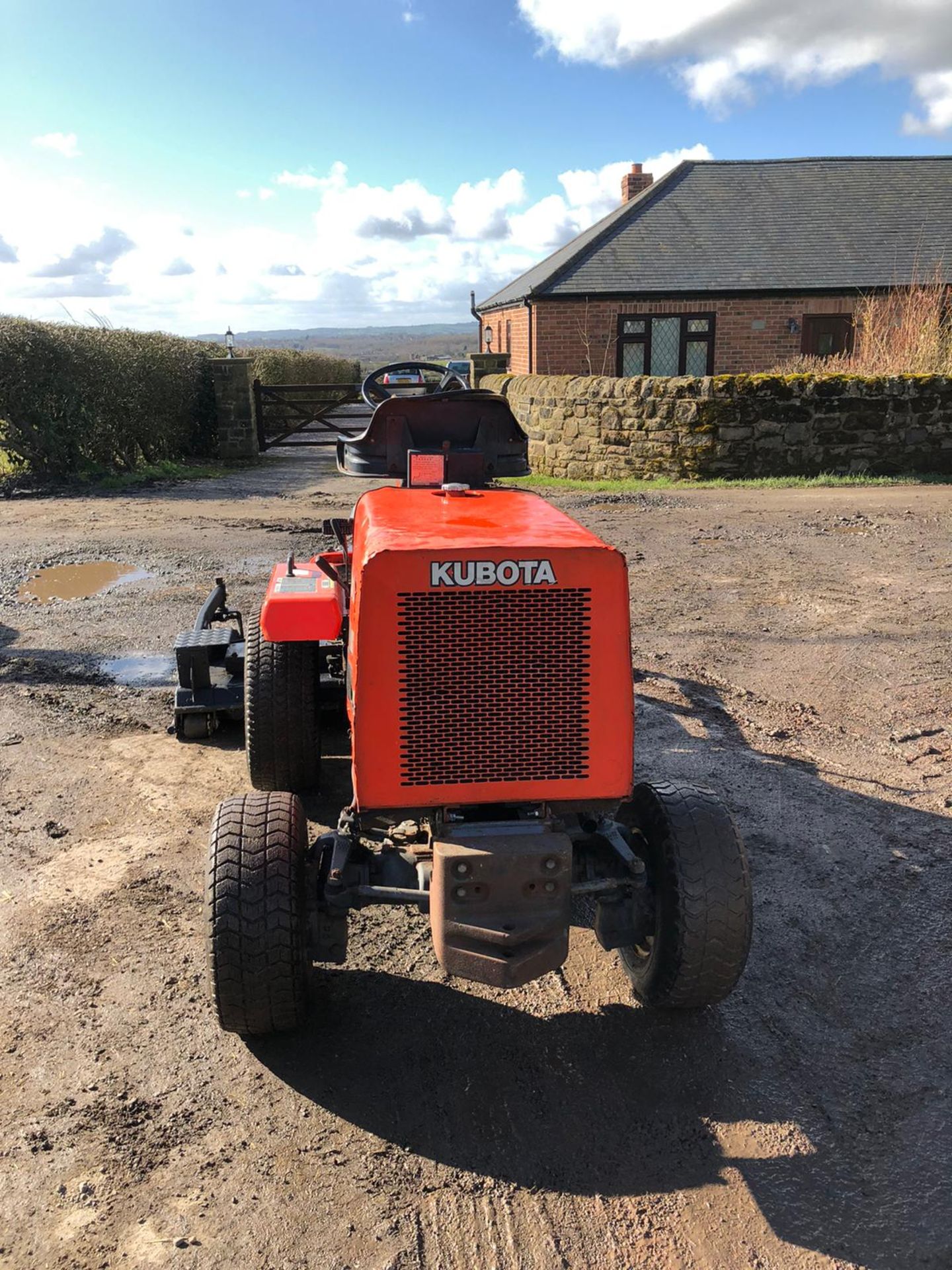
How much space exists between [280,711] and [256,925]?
5.01 feet

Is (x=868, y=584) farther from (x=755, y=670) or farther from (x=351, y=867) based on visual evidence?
(x=351, y=867)

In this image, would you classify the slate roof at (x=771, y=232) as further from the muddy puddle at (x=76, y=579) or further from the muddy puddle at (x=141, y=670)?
the muddy puddle at (x=141, y=670)

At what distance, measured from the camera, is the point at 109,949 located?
3.51 metres

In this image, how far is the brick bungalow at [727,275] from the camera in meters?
19.9

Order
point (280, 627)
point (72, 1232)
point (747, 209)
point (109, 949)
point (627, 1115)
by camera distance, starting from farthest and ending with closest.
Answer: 1. point (747, 209)
2. point (280, 627)
3. point (109, 949)
4. point (627, 1115)
5. point (72, 1232)

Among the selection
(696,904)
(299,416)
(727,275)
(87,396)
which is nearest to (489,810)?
(696,904)

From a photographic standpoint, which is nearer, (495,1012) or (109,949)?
(495,1012)

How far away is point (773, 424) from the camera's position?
44.4ft

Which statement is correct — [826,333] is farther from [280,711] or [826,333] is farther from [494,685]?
[494,685]

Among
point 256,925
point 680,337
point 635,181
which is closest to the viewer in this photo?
point 256,925

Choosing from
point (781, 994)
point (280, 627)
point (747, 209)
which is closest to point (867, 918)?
point (781, 994)

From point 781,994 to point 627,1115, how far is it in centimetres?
82

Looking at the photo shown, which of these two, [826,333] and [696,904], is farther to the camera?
[826,333]

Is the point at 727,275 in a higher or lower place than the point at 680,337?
higher
